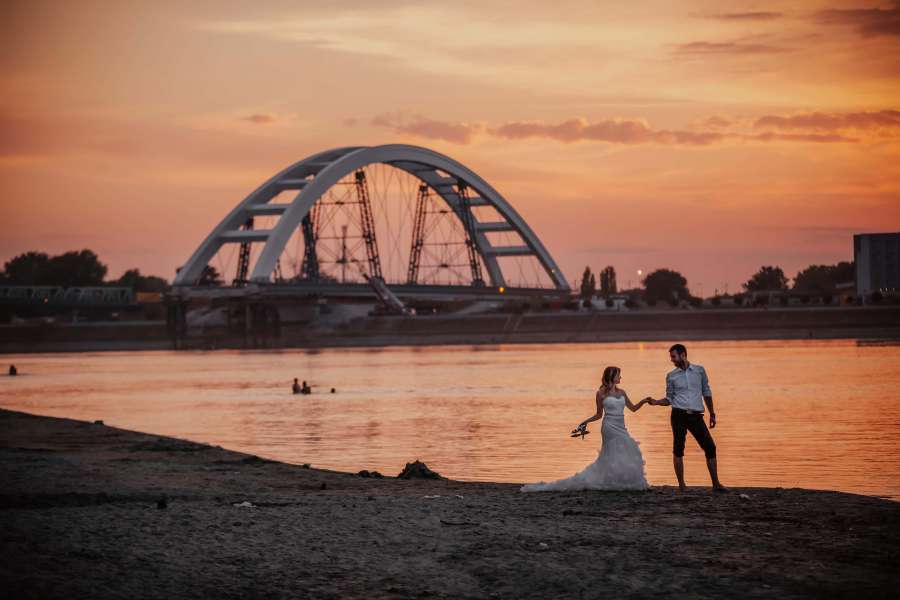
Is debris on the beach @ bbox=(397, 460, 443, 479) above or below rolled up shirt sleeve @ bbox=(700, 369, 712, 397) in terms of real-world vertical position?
below

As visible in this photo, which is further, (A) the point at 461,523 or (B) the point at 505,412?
(B) the point at 505,412

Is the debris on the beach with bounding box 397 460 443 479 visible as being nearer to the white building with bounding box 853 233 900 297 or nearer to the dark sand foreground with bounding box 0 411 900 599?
the dark sand foreground with bounding box 0 411 900 599

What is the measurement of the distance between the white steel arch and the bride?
4232 inches

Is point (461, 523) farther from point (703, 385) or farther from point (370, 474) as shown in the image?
point (370, 474)

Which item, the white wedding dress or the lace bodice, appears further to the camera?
the white wedding dress

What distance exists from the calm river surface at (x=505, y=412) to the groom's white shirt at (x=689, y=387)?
12.7 feet

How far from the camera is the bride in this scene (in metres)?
14.8

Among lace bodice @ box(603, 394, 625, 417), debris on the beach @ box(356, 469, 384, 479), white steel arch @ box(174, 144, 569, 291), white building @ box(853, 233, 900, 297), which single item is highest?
white steel arch @ box(174, 144, 569, 291)

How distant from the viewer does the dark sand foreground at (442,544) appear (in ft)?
34.2

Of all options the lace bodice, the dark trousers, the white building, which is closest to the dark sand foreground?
the dark trousers

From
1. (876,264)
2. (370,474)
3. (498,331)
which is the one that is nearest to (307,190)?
(498,331)

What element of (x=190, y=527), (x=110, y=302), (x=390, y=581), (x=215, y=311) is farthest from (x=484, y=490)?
(x=110, y=302)

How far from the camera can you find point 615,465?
50.2 feet

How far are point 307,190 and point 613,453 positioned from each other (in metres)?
109
